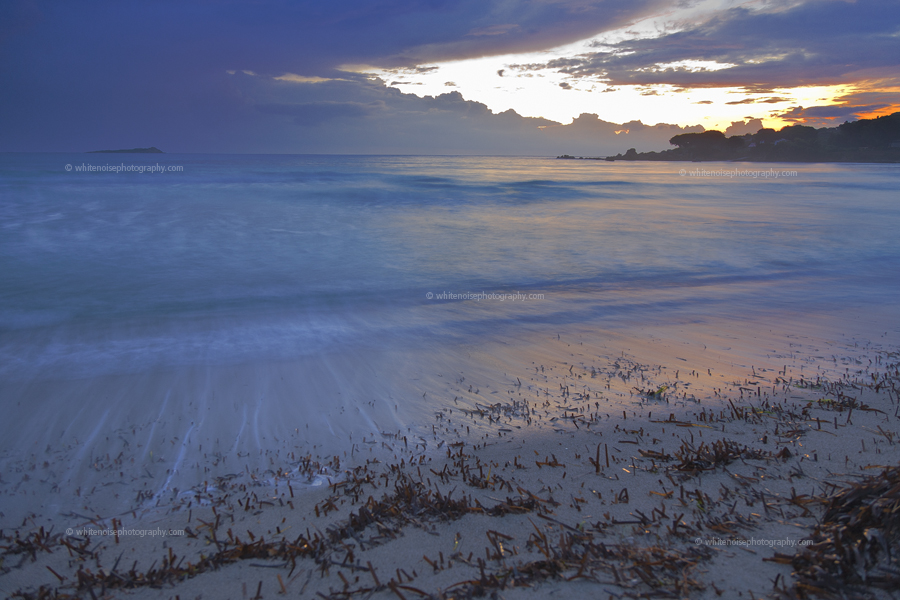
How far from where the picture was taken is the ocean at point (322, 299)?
12.6ft

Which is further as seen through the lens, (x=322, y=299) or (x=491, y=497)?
(x=322, y=299)

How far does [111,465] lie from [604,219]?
63.1 feet

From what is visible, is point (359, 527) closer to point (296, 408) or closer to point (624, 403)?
point (296, 408)

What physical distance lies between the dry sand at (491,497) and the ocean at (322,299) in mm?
182

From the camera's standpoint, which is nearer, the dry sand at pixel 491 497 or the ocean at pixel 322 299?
the dry sand at pixel 491 497

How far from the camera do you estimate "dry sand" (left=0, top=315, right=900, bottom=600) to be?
181 centimetres

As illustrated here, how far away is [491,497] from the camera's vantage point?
238 centimetres

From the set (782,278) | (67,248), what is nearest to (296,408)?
(782,278)

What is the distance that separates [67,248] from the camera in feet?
38.5

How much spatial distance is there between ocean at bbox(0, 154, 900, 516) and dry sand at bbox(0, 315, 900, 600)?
0.60 ft

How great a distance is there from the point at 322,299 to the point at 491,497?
20.0ft

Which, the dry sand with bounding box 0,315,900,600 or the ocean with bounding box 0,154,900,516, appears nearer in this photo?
the dry sand with bounding box 0,315,900,600

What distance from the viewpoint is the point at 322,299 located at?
7871 millimetres

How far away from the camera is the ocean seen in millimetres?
3848
